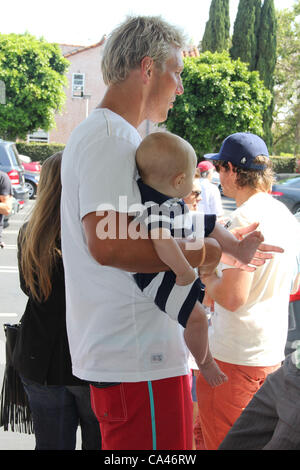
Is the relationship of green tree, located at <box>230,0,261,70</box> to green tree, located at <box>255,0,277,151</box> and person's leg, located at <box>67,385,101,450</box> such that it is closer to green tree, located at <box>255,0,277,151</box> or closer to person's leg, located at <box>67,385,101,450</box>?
green tree, located at <box>255,0,277,151</box>

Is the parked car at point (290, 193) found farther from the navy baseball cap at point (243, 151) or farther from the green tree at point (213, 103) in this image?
the green tree at point (213, 103)

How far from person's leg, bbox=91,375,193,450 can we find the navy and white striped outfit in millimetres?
226

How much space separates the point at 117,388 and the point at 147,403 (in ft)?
0.34

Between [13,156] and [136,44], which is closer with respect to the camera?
[136,44]

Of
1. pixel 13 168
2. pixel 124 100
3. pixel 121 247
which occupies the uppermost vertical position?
pixel 124 100

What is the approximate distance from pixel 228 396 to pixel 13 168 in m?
11.5

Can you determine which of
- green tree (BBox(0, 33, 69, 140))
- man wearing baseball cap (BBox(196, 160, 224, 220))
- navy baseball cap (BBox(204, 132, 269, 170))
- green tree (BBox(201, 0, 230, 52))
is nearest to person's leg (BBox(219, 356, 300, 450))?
navy baseball cap (BBox(204, 132, 269, 170))

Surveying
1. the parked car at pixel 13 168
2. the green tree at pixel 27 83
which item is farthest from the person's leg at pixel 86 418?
the green tree at pixel 27 83

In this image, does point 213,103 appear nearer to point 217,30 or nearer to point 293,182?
point 217,30

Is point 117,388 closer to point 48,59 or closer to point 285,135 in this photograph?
point 48,59

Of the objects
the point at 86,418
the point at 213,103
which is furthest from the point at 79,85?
the point at 86,418

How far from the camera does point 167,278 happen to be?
165 cm

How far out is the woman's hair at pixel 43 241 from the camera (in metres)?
2.26

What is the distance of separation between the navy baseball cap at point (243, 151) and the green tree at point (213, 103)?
25254mm
